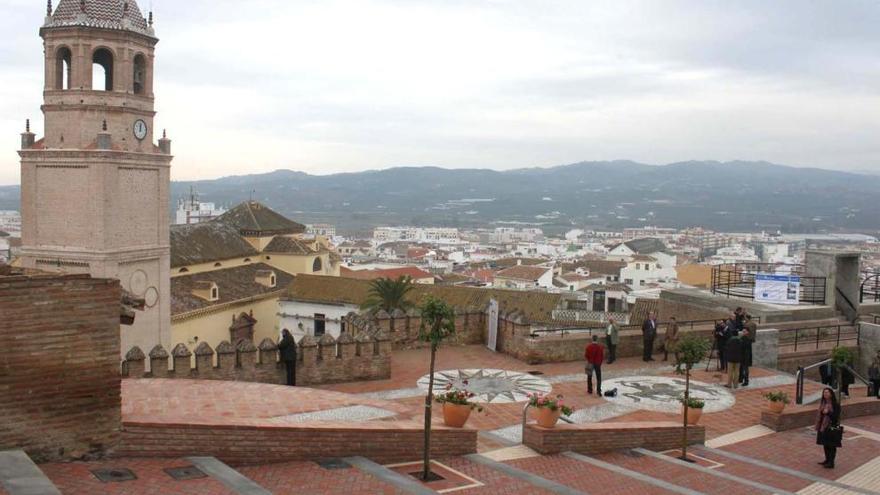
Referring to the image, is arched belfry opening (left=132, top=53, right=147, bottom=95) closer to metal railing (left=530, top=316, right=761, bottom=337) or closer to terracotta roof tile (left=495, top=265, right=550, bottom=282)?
metal railing (left=530, top=316, right=761, bottom=337)

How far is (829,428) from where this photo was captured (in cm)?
1202

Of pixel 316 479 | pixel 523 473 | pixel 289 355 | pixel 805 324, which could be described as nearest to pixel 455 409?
pixel 523 473

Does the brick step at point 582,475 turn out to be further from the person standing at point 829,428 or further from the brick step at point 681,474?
the person standing at point 829,428

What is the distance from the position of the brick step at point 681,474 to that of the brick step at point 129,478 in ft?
19.8

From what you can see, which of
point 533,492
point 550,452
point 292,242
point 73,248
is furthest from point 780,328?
point 292,242

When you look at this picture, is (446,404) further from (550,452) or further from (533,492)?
(533,492)

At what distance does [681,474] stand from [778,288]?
1250 cm

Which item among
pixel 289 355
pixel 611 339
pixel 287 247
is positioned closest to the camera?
pixel 289 355

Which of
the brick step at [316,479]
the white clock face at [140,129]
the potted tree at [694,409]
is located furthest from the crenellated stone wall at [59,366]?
the white clock face at [140,129]

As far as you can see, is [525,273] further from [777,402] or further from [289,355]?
[777,402]

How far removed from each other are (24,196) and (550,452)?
1255 inches

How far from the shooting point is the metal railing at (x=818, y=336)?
67.8 ft

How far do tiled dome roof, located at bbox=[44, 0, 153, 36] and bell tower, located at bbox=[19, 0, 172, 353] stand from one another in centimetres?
4

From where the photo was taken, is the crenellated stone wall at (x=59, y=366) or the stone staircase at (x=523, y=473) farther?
the crenellated stone wall at (x=59, y=366)
